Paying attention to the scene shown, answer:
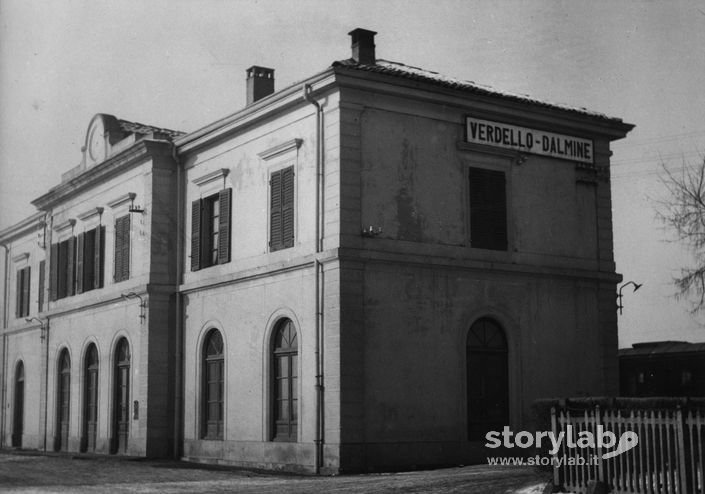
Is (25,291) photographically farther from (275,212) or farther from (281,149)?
(281,149)

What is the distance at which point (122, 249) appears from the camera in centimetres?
2655

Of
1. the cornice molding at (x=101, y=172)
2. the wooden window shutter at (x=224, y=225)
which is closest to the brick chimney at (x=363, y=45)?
the wooden window shutter at (x=224, y=225)

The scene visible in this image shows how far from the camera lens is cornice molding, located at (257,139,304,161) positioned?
20.2 metres

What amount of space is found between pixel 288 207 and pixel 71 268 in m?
11.9

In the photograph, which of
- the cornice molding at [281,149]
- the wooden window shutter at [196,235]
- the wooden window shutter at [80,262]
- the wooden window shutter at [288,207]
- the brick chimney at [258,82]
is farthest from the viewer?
the wooden window shutter at [80,262]

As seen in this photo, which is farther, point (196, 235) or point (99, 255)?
point (99, 255)

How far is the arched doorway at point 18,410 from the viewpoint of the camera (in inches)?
1375

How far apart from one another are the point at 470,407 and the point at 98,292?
41.7 feet

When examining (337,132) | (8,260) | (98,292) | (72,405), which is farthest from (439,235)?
(8,260)

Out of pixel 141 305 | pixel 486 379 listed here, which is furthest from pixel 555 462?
pixel 141 305

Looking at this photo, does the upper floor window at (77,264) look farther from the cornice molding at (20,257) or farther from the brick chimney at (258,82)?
the brick chimney at (258,82)

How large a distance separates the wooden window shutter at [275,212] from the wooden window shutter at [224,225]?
75.8 inches

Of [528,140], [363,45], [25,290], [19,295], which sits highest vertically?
[363,45]

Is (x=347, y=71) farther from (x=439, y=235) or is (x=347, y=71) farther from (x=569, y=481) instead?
(x=569, y=481)
